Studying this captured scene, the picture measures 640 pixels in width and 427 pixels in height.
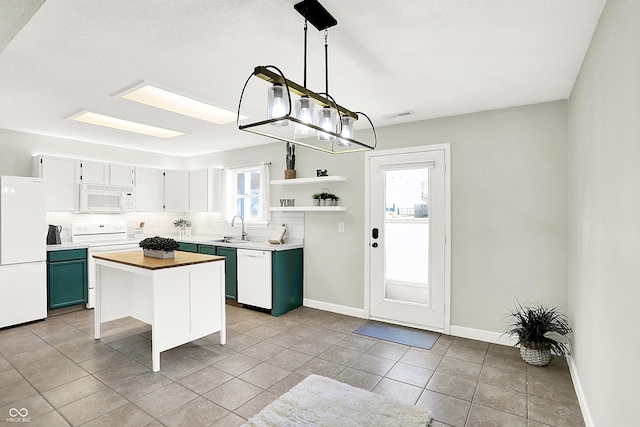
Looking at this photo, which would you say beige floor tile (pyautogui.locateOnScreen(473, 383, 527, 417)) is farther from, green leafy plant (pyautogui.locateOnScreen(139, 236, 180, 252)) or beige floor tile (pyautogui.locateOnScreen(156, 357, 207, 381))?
green leafy plant (pyautogui.locateOnScreen(139, 236, 180, 252))

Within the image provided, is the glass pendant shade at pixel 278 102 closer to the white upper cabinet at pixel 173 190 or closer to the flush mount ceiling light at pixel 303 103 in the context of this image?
the flush mount ceiling light at pixel 303 103

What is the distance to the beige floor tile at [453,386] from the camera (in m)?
2.59

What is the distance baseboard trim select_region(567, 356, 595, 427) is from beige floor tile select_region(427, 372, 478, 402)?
0.67 meters

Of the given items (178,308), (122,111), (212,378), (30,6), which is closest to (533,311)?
(212,378)

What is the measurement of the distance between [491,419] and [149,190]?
5.79m

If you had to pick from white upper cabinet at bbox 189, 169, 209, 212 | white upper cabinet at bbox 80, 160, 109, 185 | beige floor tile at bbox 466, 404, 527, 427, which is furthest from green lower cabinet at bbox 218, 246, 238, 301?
beige floor tile at bbox 466, 404, 527, 427

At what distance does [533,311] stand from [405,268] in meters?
1.35

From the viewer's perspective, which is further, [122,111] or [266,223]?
[266,223]

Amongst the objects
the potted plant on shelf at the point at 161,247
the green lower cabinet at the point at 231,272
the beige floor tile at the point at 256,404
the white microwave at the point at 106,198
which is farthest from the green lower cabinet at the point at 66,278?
the beige floor tile at the point at 256,404

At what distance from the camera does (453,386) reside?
2.70m

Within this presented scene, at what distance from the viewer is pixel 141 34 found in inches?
82.4

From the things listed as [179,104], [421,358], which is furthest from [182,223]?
[421,358]

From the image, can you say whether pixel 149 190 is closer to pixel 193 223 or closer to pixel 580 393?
pixel 193 223

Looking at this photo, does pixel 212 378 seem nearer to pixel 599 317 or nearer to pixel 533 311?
pixel 599 317
